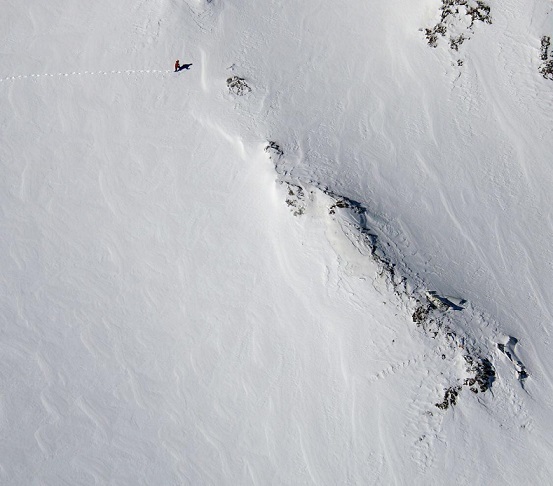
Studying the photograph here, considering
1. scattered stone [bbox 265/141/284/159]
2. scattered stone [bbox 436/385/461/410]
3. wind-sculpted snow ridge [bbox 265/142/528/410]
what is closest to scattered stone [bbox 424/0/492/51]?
scattered stone [bbox 265/141/284/159]

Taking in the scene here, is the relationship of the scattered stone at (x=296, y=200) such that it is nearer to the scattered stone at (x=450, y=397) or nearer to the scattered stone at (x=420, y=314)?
the scattered stone at (x=420, y=314)

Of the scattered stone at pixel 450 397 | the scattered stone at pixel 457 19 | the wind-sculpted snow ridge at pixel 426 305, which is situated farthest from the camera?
the scattered stone at pixel 457 19

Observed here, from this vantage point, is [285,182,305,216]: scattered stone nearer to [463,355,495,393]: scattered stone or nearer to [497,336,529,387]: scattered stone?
[463,355,495,393]: scattered stone

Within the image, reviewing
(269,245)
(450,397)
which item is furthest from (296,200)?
(450,397)

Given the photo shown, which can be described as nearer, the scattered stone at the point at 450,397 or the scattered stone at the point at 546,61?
the scattered stone at the point at 450,397

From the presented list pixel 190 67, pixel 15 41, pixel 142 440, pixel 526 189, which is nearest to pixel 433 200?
pixel 526 189

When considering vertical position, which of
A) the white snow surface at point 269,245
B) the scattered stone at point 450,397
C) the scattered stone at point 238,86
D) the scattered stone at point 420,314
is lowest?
the scattered stone at point 450,397

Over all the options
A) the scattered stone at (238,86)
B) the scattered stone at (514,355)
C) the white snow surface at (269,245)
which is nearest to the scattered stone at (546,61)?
the white snow surface at (269,245)
